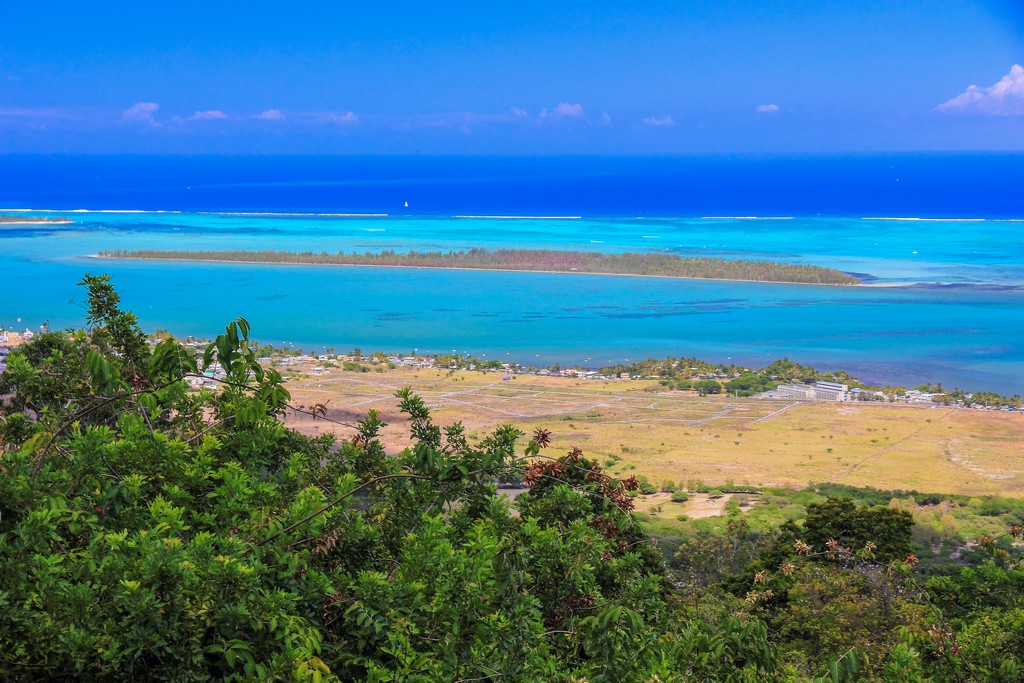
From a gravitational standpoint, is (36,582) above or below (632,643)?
above

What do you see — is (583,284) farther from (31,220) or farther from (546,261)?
(31,220)

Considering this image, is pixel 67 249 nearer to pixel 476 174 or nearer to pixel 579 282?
pixel 579 282

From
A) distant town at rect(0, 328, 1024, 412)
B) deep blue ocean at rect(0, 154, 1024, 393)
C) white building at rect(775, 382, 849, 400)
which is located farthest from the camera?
deep blue ocean at rect(0, 154, 1024, 393)

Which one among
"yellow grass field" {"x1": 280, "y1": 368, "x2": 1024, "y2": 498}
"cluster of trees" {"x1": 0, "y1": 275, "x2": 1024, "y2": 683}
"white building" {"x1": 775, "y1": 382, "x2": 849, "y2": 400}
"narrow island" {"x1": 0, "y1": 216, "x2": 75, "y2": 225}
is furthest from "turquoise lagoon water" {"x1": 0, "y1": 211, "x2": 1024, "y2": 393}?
"cluster of trees" {"x1": 0, "y1": 275, "x2": 1024, "y2": 683}

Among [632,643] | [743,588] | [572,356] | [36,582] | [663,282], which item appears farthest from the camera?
[663,282]

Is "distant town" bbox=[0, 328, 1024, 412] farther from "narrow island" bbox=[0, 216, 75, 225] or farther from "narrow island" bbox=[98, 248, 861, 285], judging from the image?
"narrow island" bbox=[0, 216, 75, 225]

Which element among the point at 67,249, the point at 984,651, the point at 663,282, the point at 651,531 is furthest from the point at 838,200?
the point at 984,651
